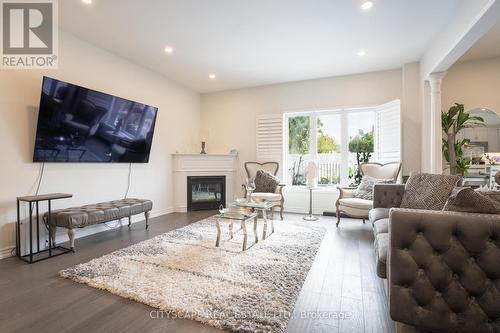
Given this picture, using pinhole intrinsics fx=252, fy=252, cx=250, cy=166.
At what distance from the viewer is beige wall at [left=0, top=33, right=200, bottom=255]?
2898mm

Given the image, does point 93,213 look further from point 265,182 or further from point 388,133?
point 388,133

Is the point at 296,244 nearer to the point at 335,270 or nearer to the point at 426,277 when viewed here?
the point at 335,270

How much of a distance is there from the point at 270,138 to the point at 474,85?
3757 mm

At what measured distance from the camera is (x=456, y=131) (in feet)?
13.9

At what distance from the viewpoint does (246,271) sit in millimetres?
2449

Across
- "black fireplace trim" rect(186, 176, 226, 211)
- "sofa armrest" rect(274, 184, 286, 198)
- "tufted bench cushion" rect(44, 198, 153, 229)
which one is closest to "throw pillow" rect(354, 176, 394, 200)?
"sofa armrest" rect(274, 184, 286, 198)

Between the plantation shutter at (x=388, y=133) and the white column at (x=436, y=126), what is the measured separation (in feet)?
1.64

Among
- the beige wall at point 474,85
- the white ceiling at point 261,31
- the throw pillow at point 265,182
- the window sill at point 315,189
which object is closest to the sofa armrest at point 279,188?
the throw pillow at point 265,182

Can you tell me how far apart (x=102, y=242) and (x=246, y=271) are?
2.16 metres

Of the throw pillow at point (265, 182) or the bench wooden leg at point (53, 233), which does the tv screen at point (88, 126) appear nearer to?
the bench wooden leg at point (53, 233)

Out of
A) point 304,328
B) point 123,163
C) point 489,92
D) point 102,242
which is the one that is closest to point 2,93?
point 123,163

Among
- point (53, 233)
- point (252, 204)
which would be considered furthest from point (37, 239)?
point (252, 204)

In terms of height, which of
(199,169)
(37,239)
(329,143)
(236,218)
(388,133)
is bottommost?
(37,239)

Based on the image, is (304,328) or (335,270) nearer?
(304,328)
